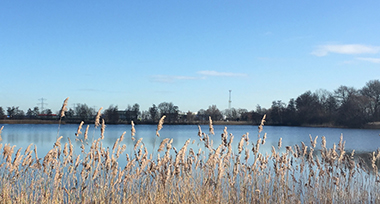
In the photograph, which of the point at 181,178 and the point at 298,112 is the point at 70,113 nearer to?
the point at 298,112

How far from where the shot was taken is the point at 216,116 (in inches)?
3447

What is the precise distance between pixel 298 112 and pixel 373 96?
15.2 m

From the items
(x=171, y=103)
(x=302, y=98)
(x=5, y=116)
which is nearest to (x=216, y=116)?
(x=171, y=103)

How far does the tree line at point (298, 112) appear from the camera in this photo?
2140 inches

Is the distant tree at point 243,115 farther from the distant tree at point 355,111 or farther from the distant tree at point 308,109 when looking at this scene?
the distant tree at point 355,111

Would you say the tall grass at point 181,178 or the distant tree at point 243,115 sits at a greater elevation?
the distant tree at point 243,115

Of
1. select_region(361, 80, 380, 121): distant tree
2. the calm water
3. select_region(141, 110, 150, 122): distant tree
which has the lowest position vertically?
the calm water

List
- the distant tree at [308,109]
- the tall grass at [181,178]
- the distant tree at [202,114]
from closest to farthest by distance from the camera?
the tall grass at [181,178] < the distant tree at [308,109] < the distant tree at [202,114]

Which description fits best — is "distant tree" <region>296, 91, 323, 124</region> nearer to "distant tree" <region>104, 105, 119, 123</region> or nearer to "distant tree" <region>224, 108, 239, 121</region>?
"distant tree" <region>224, 108, 239, 121</region>

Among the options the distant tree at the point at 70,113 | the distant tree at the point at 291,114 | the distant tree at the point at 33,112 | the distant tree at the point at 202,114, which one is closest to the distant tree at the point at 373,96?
the distant tree at the point at 291,114

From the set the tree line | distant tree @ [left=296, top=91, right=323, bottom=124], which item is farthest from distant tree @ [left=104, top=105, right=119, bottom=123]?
distant tree @ [left=296, top=91, right=323, bottom=124]

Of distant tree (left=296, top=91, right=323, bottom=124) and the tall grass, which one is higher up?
distant tree (left=296, top=91, right=323, bottom=124)

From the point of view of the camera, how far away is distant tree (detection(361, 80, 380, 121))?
53.5 meters

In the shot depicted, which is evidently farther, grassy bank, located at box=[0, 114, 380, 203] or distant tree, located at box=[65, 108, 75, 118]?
distant tree, located at box=[65, 108, 75, 118]
